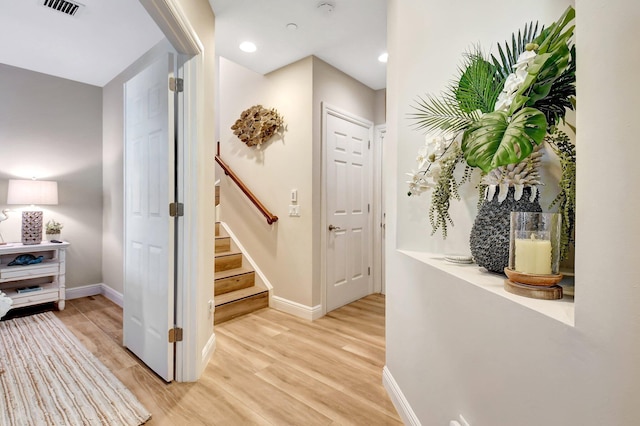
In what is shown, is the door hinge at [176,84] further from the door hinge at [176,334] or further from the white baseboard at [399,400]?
the white baseboard at [399,400]

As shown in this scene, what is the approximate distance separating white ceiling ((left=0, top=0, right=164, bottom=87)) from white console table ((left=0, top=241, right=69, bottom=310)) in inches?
73.8

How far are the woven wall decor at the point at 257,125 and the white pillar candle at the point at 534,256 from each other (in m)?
2.69

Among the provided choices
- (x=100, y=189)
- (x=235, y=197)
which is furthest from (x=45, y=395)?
(x=100, y=189)

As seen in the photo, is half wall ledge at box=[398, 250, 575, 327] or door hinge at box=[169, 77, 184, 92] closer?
half wall ledge at box=[398, 250, 575, 327]

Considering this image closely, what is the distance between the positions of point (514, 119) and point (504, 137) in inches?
2.2

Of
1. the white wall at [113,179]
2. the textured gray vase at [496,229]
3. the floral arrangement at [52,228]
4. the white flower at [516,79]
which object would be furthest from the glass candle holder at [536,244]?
the floral arrangement at [52,228]

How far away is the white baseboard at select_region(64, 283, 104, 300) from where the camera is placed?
3572 mm

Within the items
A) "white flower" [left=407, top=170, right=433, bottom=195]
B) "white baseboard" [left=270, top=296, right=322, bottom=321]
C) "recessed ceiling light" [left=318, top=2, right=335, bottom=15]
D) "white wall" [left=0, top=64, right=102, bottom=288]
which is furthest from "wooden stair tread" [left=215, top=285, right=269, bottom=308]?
"recessed ceiling light" [left=318, top=2, right=335, bottom=15]

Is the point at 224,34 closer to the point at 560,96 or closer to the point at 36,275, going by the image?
the point at 560,96

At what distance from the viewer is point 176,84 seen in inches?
74.8

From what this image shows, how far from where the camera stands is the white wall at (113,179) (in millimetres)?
3447

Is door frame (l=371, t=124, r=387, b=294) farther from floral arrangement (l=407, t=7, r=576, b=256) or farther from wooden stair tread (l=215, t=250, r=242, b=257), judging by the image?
floral arrangement (l=407, t=7, r=576, b=256)

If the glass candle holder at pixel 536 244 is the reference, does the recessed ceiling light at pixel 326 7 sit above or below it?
above

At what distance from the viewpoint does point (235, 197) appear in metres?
→ 3.58
